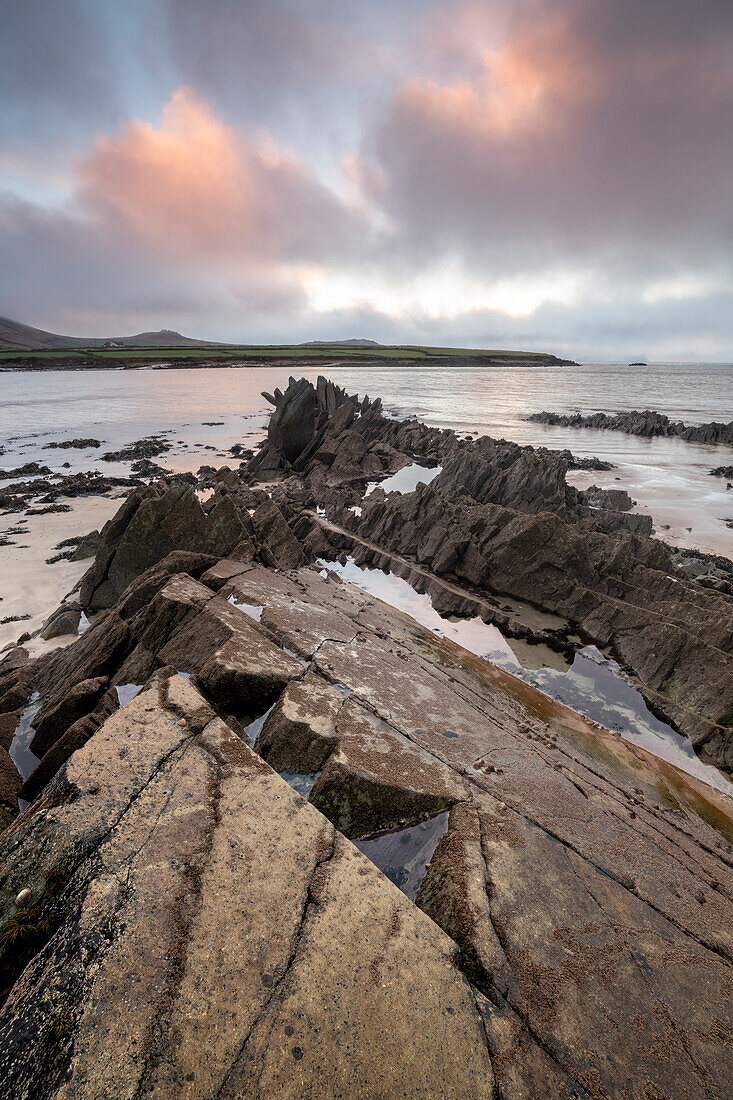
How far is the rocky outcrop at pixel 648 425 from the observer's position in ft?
143

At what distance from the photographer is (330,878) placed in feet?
10.8

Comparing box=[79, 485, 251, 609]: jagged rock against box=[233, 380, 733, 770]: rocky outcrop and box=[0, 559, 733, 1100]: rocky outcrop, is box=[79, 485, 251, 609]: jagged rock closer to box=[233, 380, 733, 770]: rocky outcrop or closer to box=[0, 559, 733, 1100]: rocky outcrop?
box=[0, 559, 733, 1100]: rocky outcrop

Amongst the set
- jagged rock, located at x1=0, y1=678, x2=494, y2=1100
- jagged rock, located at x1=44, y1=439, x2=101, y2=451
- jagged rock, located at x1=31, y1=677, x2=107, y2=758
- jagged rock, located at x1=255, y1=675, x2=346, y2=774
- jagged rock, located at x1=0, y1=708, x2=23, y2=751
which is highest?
jagged rock, located at x1=0, y1=678, x2=494, y2=1100

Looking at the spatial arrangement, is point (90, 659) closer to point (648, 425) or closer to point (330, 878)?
point (330, 878)

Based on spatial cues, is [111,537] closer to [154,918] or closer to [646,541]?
[154,918]

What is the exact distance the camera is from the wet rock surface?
2482 millimetres

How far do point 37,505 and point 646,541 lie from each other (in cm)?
2409

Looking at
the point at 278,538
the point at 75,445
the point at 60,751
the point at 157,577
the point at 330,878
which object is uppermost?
the point at 330,878

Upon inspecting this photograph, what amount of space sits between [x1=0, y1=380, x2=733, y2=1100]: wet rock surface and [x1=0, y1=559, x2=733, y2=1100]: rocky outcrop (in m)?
0.02

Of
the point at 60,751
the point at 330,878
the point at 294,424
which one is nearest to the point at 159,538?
the point at 60,751

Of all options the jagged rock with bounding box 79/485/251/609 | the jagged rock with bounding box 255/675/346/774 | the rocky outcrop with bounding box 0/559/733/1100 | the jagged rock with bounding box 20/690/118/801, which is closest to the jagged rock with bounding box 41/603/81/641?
the jagged rock with bounding box 79/485/251/609

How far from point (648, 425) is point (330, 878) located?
185 ft

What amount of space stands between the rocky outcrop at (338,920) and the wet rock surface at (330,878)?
0.6 inches

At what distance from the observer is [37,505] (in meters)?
20.6
